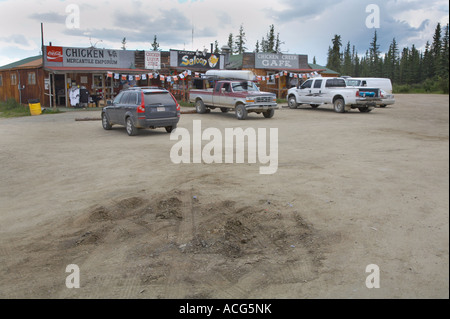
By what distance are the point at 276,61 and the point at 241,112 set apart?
65.6 ft

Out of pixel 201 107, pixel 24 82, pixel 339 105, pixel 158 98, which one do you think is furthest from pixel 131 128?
pixel 24 82

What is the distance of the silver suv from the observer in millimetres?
15695

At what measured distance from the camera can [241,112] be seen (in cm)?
2122

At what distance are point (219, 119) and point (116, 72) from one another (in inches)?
551

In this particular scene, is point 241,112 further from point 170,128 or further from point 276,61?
point 276,61

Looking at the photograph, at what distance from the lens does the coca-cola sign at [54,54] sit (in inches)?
1184

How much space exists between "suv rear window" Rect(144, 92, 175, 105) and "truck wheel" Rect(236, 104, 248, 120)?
5.53 m

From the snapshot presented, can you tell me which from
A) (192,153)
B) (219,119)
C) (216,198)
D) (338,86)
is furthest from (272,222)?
(338,86)

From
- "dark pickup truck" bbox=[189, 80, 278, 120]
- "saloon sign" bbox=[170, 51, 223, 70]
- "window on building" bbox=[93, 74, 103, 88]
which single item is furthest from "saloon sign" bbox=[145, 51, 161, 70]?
"dark pickup truck" bbox=[189, 80, 278, 120]

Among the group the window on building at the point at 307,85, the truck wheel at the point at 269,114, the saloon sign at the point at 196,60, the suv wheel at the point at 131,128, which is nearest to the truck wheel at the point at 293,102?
the window on building at the point at 307,85

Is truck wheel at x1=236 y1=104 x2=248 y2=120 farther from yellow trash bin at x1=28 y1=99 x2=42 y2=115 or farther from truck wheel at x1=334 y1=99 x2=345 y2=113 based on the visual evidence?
yellow trash bin at x1=28 y1=99 x2=42 y2=115

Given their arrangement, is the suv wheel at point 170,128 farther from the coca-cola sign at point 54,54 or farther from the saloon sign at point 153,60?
the saloon sign at point 153,60

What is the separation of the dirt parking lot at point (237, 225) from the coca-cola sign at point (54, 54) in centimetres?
2207

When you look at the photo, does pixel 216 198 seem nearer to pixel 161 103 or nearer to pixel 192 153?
pixel 192 153
